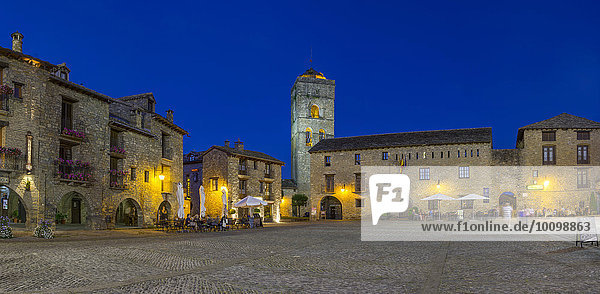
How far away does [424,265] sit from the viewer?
11656 mm

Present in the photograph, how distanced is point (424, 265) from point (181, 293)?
659 cm

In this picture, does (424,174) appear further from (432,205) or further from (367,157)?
(367,157)

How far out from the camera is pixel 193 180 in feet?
174

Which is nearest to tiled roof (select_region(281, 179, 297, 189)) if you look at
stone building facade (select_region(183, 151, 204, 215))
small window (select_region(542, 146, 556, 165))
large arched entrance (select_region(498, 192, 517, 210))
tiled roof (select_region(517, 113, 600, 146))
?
stone building facade (select_region(183, 151, 204, 215))

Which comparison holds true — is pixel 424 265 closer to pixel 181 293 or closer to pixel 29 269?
pixel 181 293

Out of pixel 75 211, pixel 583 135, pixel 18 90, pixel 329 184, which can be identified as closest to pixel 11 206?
pixel 75 211

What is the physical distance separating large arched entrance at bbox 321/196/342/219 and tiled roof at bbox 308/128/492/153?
6.20 m

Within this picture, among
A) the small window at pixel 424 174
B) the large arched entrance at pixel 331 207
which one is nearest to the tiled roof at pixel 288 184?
the large arched entrance at pixel 331 207

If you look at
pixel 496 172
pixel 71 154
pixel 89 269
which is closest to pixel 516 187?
pixel 496 172

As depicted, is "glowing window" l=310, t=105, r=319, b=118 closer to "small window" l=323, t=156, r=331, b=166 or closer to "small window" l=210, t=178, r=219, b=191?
"small window" l=323, t=156, r=331, b=166

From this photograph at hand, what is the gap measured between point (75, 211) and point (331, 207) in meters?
27.6

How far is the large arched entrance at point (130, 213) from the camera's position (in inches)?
1163

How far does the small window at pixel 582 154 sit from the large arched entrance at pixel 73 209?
4317cm

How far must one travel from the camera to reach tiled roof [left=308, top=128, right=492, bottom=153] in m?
44.2
